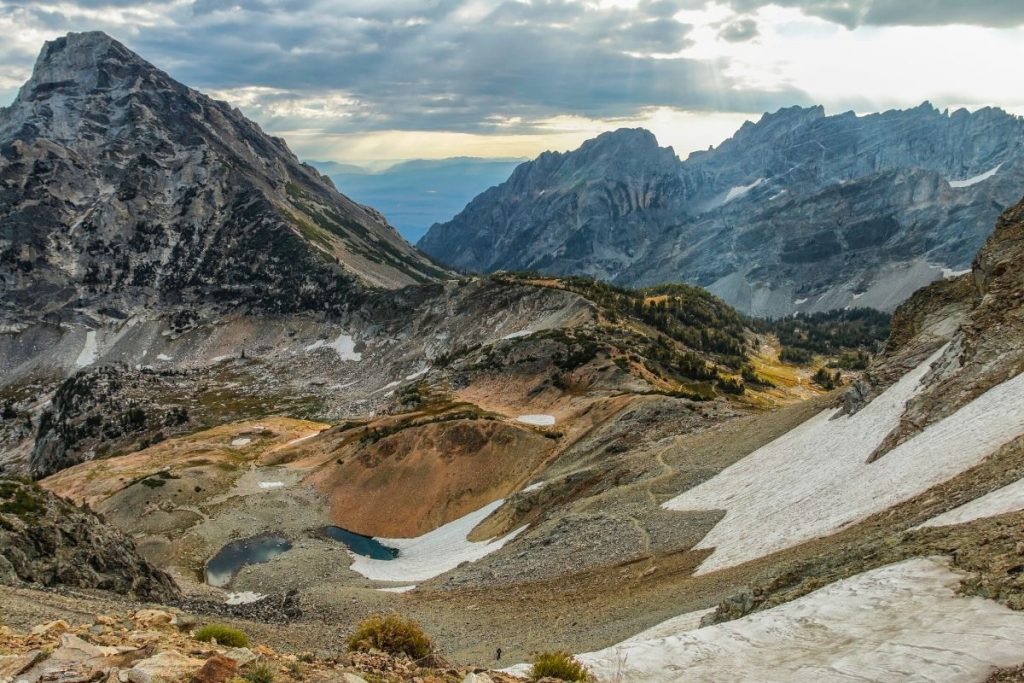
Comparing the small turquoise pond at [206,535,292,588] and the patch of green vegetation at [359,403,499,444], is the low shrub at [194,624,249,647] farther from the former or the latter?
the patch of green vegetation at [359,403,499,444]

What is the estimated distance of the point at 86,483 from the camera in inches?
3920

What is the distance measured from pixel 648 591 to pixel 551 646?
5947 millimetres

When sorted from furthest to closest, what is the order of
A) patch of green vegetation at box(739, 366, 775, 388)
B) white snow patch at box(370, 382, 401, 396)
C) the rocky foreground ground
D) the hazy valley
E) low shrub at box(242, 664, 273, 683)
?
white snow patch at box(370, 382, 401, 396) → patch of green vegetation at box(739, 366, 775, 388) → the hazy valley → low shrub at box(242, 664, 273, 683) → the rocky foreground ground

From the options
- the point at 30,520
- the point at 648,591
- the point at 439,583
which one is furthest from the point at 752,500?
the point at 30,520

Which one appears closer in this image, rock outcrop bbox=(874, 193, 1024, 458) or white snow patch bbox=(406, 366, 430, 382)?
rock outcrop bbox=(874, 193, 1024, 458)

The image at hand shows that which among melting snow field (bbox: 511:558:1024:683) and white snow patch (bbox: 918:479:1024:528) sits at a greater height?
white snow patch (bbox: 918:479:1024:528)

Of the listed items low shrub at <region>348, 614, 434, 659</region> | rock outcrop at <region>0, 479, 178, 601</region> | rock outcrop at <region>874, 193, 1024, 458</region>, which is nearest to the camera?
low shrub at <region>348, 614, 434, 659</region>

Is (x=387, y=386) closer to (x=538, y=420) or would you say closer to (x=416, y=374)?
(x=416, y=374)

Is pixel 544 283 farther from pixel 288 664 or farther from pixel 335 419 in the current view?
pixel 288 664

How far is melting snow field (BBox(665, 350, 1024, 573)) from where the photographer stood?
2595 centimetres

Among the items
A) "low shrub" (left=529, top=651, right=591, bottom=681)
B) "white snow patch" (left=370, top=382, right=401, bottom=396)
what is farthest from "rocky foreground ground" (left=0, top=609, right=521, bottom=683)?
"white snow patch" (left=370, top=382, right=401, bottom=396)

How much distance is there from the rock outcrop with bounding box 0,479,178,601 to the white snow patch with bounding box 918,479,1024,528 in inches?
1324

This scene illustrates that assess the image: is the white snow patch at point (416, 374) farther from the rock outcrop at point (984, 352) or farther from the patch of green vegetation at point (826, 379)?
the rock outcrop at point (984, 352)

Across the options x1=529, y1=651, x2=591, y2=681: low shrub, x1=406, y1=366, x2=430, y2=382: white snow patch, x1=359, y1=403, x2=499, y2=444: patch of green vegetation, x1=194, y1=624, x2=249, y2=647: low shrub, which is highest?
x1=529, y1=651, x2=591, y2=681: low shrub
